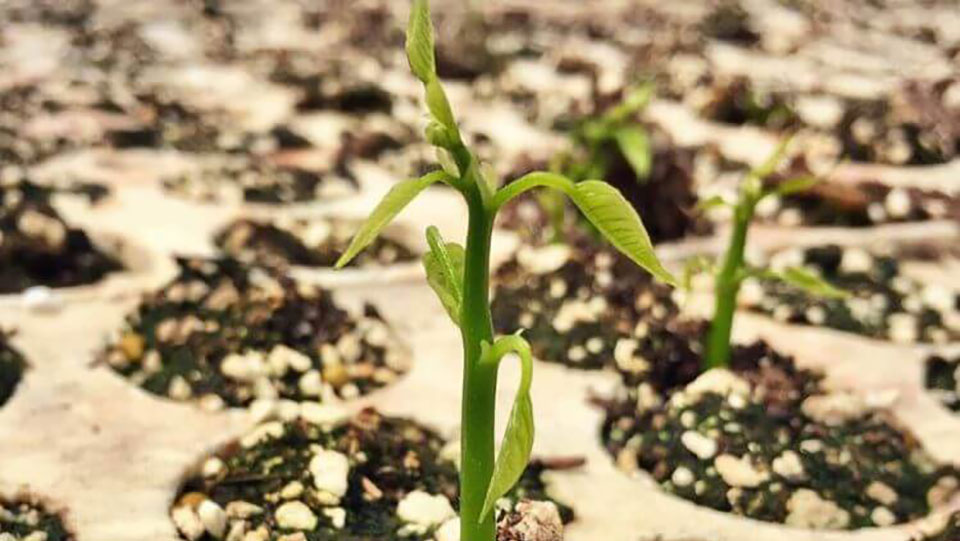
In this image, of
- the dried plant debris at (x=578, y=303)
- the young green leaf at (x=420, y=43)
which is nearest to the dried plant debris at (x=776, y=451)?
the dried plant debris at (x=578, y=303)

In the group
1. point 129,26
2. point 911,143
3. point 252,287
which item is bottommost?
point 129,26

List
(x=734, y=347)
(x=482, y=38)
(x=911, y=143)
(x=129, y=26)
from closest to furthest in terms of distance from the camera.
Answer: (x=734, y=347) → (x=911, y=143) → (x=482, y=38) → (x=129, y=26)

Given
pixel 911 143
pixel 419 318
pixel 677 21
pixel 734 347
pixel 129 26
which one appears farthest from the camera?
pixel 677 21

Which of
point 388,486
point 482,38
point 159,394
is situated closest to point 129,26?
point 482,38

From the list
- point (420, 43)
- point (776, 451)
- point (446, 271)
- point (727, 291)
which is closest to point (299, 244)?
point (727, 291)

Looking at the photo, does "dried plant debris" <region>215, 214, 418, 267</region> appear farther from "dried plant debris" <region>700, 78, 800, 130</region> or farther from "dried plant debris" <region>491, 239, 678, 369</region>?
"dried plant debris" <region>700, 78, 800, 130</region>

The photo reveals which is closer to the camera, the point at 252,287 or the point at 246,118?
the point at 252,287

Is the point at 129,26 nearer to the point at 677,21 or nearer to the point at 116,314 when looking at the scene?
A: the point at 677,21

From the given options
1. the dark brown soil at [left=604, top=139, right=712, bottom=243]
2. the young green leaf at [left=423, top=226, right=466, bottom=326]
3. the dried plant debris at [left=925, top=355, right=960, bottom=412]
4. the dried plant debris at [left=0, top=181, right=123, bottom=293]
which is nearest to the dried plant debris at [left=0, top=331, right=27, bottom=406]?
the dried plant debris at [left=0, top=181, right=123, bottom=293]

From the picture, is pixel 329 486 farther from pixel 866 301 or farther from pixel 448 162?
pixel 866 301
